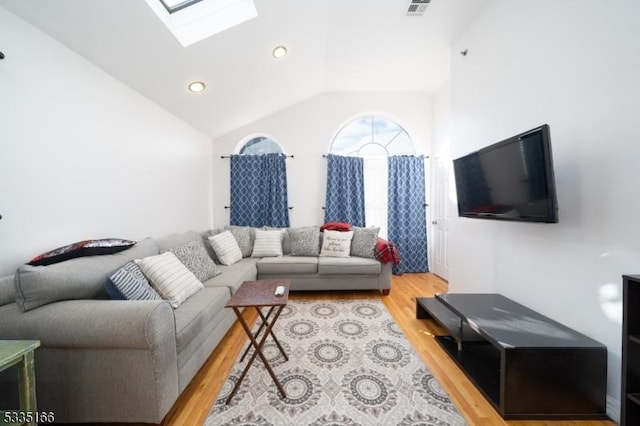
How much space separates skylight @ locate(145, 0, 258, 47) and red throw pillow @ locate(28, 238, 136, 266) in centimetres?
168

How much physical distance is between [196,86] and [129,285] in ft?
6.97

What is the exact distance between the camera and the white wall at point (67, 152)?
142 cm

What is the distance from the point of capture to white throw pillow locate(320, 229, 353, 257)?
3.43 m

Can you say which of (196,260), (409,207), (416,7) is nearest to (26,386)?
(196,260)

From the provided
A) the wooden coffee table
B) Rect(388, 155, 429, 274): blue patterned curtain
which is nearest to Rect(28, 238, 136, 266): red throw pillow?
the wooden coffee table

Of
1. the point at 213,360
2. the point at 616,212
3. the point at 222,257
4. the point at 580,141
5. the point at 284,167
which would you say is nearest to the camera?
the point at 616,212

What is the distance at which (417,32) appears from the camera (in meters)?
2.66

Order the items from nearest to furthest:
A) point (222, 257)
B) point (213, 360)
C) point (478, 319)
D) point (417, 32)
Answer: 1. point (478, 319)
2. point (213, 360)
3. point (417, 32)
4. point (222, 257)

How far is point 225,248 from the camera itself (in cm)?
310

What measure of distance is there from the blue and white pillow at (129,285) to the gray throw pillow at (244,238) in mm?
1771

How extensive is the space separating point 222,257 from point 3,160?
1.94 metres

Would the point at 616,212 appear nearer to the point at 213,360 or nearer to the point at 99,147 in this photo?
the point at 213,360

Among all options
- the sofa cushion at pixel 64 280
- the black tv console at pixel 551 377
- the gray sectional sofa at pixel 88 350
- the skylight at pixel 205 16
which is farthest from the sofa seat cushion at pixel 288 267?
the skylight at pixel 205 16

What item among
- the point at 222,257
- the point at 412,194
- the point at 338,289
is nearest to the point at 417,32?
the point at 412,194
